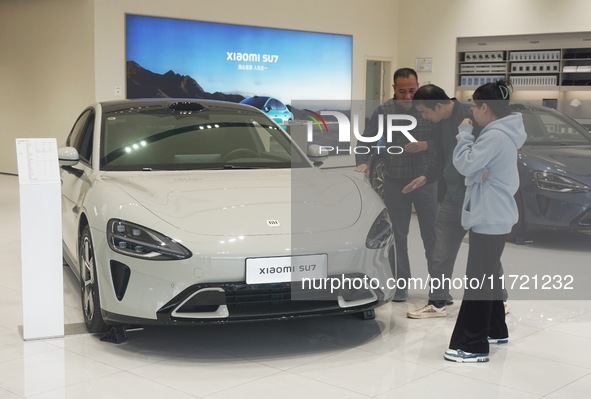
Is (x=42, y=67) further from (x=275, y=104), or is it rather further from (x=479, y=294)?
(x=479, y=294)

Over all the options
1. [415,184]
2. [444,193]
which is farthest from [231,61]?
[444,193]

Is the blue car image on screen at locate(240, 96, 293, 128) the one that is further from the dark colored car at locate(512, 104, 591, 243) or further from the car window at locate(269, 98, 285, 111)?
the dark colored car at locate(512, 104, 591, 243)

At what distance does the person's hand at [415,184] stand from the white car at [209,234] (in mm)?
518

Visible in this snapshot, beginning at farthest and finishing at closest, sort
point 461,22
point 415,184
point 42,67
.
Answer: point 461,22, point 42,67, point 415,184

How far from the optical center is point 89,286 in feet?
12.5

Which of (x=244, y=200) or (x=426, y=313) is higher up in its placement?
(x=244, y=200)

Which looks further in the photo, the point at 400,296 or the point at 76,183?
the point at 400,296

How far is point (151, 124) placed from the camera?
4398 millimetres

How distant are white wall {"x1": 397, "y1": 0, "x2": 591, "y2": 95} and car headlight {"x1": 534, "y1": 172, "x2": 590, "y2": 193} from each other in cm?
798

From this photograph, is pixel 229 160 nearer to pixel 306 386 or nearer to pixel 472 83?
pixel 306 386

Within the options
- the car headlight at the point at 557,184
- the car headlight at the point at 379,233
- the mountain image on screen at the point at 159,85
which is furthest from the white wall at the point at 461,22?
the car headlight at the point at 379,233

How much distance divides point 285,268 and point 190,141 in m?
1.30

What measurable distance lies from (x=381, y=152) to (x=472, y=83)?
10622mm

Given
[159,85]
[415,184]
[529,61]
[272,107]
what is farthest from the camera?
[529,61]
